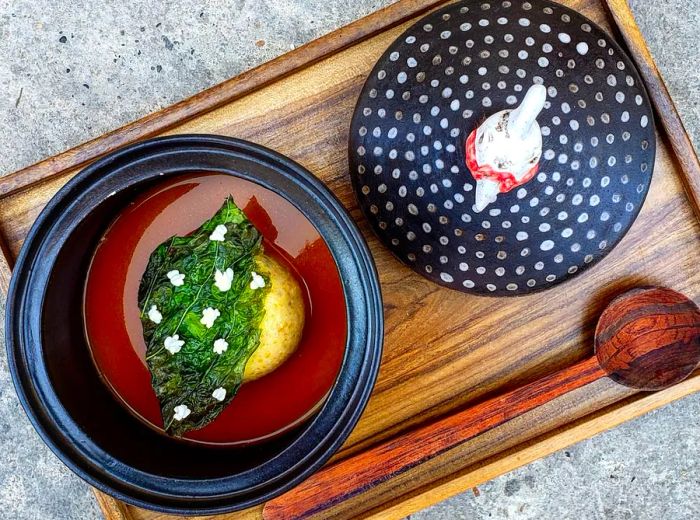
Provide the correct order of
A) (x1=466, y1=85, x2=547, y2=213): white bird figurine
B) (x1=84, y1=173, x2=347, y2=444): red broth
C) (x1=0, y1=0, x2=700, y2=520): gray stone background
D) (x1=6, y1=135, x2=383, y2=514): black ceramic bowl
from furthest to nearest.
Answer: (x1=0, y1=0, x2=700, y2=520): gray stone background, (x1=84, y1=173, x2=347, y2=444): red broth, (x1=6, y1=135, x2=383, y2=514): black ceramic bowl, (x1=466, y1=85, x2=547, y2=213): white bird figurine

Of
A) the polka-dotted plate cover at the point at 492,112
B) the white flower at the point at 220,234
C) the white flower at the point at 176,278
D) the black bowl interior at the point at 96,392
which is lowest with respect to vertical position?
the black bowl interior at the point at 96,392

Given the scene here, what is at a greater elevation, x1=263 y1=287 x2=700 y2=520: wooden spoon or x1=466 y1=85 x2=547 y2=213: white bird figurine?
x1=466 y1=85 x2=547 y2=213: white bird figurine

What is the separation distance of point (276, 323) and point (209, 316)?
0.24 feet

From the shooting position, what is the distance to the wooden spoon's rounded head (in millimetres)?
823

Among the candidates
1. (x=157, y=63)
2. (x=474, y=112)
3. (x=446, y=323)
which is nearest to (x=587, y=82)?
(x=474, y=112)

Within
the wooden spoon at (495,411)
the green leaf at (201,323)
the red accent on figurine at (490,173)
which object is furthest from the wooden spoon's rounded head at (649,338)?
the green leaf at (201,323)

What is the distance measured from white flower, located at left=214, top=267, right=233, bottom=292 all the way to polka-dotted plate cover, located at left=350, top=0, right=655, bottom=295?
0.55 ft

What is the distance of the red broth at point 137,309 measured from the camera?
74cm

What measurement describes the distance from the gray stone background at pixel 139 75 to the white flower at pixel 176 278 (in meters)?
0.51

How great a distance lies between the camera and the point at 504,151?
1.78ft

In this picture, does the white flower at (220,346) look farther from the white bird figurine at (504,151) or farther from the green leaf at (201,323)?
the white bird figurine at (504,151)

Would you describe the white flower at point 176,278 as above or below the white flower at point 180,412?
above

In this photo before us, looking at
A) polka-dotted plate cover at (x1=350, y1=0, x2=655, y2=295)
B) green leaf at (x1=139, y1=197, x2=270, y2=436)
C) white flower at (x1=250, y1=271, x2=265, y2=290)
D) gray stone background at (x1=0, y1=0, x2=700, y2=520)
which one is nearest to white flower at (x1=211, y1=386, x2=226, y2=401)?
green leaf at (x1=139, y1=197, x2=270, y2=436)

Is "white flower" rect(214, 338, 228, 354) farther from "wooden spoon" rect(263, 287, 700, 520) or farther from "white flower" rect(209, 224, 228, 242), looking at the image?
"wooden spoon" rect(263, 287, 700, 520)
